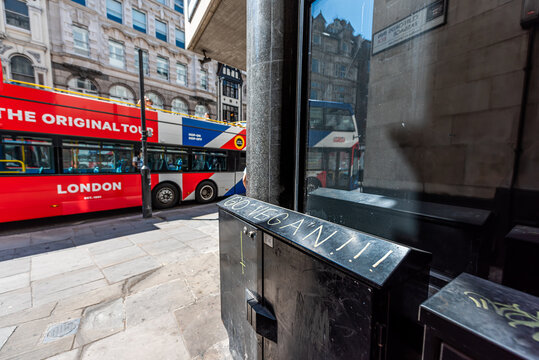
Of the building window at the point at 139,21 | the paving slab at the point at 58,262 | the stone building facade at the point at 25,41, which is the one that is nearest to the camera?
the paving slab at the point at 58,262

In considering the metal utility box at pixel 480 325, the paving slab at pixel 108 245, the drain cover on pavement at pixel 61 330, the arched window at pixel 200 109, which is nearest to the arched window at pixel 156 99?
the arched window at pixel 200 109

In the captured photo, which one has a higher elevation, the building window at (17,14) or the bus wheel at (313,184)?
the building window at (17,14)

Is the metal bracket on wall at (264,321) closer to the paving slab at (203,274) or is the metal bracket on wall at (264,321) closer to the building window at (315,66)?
the paving slab at (203,274)

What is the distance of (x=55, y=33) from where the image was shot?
16.0 meters

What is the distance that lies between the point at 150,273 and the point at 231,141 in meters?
7.61

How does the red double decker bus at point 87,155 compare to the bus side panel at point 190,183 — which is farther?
the bus side panel at point 190,183

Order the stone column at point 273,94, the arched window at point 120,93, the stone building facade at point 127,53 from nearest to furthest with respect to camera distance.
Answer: the stone column at point 273,94 → the stone building facade at point 127,53 → the arched window at point 120,93

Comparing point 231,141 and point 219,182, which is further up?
point 231,141

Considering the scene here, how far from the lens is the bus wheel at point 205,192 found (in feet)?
31.8

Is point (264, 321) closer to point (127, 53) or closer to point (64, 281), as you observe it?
point (64, 281)

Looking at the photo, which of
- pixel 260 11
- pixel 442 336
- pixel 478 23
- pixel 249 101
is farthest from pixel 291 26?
pixel 478 23

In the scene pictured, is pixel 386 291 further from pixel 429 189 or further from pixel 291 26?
pixel 429 189

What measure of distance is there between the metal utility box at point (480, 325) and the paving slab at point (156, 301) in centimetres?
297

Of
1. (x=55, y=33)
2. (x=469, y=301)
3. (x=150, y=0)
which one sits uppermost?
(x=150, y=0)
